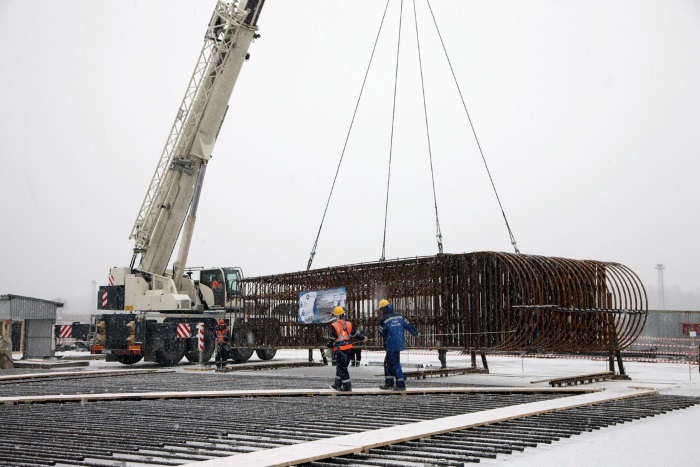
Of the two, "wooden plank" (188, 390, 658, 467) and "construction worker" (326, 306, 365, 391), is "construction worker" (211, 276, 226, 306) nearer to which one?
"construction worker" (326, 306, 365, 391)

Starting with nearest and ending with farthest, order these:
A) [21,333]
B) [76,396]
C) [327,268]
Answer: [76,396]
[327,268]
[21,333]

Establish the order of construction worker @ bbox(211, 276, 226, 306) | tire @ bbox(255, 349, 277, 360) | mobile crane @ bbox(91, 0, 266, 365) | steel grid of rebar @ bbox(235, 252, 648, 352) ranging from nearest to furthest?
steel grid of rebar @ bbox(235, 252, 648, 352)
mobile crane @ bbox(91, 0, 266, 365)
construction worker @ bbox(211, 276, 226, 306)
tire @ bbox(255, 349, 277, 360)

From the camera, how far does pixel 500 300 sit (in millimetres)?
15211

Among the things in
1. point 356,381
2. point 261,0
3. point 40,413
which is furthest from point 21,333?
point 40,413

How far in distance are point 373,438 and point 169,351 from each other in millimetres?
17276

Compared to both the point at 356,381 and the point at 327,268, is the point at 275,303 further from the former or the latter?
the point at 356,381

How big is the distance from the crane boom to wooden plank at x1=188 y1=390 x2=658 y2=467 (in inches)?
581

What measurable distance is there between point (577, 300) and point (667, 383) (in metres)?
2.51

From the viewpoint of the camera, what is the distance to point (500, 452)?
6.98 meters

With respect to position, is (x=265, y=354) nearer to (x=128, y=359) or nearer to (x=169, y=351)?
(x=169, y=351)

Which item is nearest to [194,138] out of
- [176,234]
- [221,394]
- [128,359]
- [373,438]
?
[176,234]

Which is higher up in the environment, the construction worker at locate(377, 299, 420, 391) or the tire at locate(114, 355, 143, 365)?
the construction worker at locate(377, 299, 420, 391)

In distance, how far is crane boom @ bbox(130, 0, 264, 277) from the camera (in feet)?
72.2

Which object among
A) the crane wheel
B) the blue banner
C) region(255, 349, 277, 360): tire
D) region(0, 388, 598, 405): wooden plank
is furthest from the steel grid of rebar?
region(255, 349, 277, 360): tire
